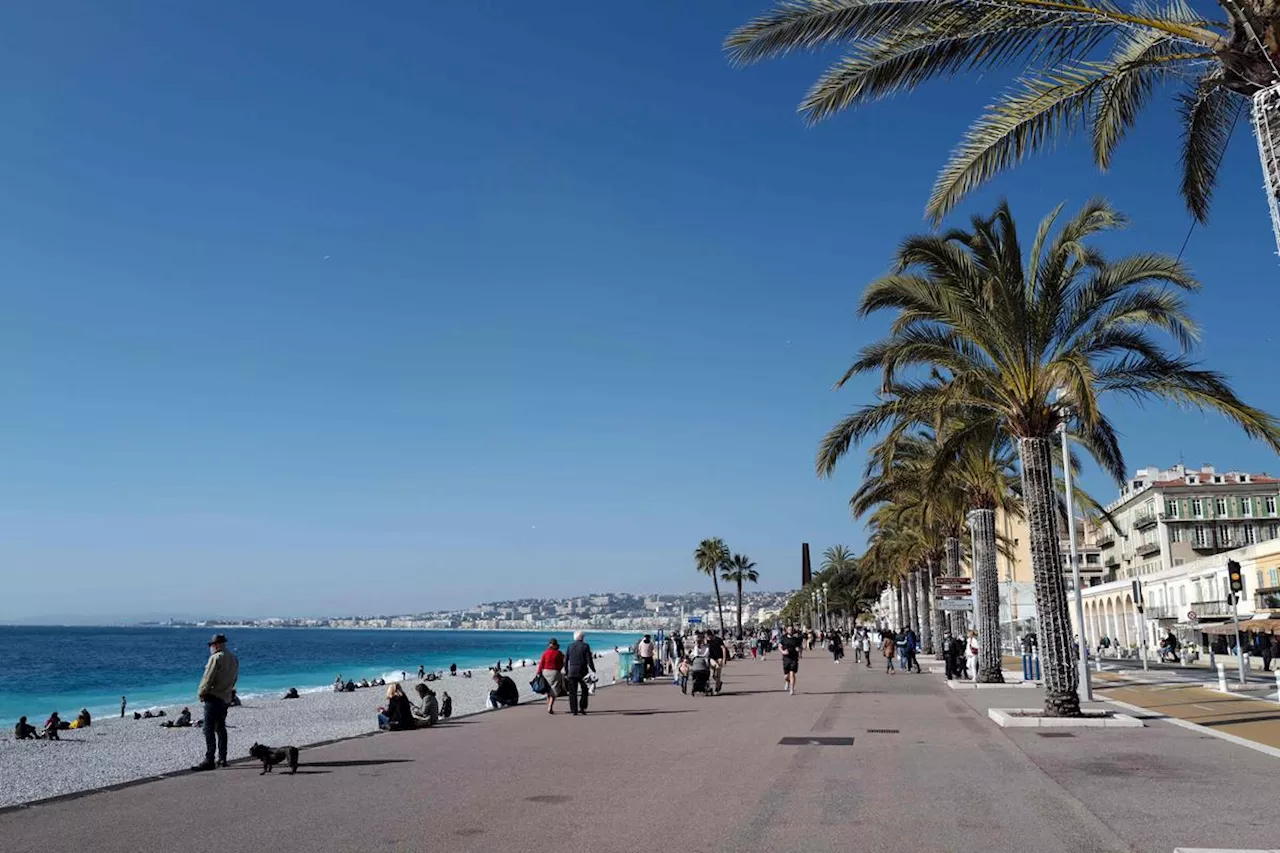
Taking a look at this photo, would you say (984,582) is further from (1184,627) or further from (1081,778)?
(1184,627)

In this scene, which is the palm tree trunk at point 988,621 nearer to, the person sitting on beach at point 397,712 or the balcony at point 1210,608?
the person sitting on beach at point 397,712

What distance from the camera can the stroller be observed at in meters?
25.5

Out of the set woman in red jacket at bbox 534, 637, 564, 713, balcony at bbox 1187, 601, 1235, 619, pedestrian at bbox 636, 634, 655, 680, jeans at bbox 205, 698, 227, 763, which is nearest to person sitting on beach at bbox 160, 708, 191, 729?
pedestrian at bbox 636, 634, 655, 680

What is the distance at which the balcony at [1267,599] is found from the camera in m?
44.9

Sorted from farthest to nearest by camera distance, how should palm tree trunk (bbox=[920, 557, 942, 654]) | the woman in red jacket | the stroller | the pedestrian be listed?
palm tree trunk (bbox=[920, 557, 942, 654])
the pedestrian
the stroller
the woman in red jacket

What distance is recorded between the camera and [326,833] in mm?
8133

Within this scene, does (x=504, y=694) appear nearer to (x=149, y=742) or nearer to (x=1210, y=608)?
(x=149, y=742)

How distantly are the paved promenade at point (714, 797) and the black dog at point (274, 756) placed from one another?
229 millimetres

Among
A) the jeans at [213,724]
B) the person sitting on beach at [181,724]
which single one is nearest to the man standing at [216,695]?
the jeans at [213,724]

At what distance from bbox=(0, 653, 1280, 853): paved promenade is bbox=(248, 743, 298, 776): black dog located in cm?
23

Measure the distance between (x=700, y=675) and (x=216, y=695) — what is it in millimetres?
15147

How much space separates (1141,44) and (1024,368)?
27.1ft

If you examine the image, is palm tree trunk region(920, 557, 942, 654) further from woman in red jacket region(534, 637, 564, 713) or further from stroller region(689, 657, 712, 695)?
woman in red jacket region(534, 637, 564, 713)

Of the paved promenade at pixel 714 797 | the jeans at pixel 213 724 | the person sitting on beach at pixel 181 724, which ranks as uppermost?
the jeans at pixel 213 724
